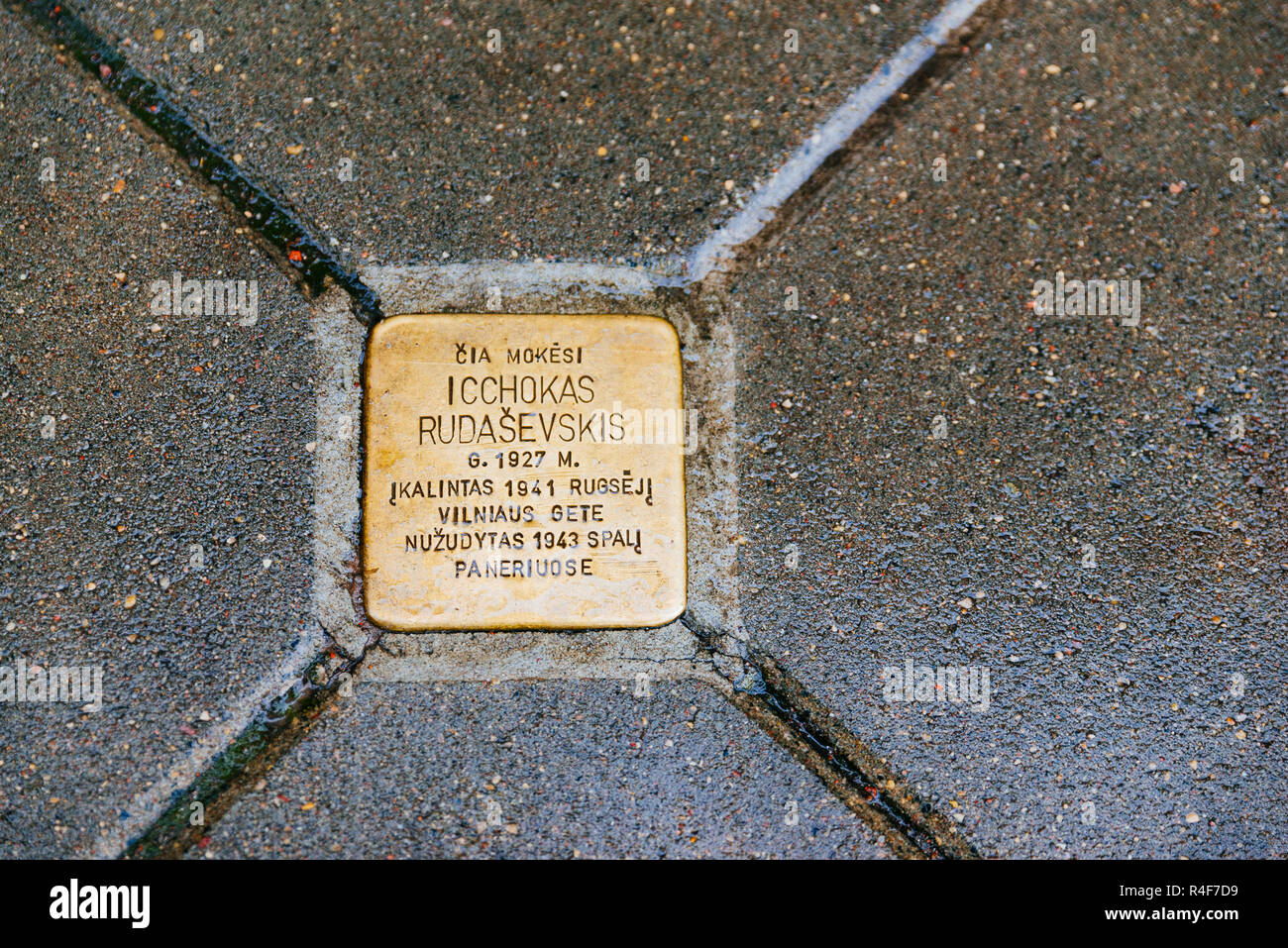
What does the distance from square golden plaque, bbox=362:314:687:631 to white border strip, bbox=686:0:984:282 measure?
361 millimetres

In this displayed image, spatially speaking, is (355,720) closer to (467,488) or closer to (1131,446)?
(467,488)

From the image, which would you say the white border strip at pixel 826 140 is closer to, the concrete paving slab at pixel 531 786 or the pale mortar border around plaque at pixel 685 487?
the pale mortar border around plaque at pixel 685 487

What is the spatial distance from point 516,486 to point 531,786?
66 cm

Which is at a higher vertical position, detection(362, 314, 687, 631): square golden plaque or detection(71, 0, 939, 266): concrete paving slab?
detection(71, 0, 939, 266): concrete paving slab

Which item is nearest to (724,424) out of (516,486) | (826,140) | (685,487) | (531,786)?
(685,487)

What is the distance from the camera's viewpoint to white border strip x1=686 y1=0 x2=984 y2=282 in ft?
5.80

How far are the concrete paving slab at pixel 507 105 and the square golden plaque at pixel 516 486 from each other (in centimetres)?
27

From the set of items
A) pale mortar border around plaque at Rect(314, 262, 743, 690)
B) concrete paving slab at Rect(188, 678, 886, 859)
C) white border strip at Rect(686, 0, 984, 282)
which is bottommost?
concrete paving slab at Rect(188, 678, 886, 859)

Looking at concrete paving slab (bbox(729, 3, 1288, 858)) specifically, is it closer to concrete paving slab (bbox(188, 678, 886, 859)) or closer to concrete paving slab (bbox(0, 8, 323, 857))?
concrete paving slab (bbox(188, 678, 886, 859))

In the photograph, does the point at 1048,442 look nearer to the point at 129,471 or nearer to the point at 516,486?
the point at 516,486

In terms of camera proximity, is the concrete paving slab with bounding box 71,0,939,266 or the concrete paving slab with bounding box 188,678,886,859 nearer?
the concrete paving slab with bounding box 188,678,886,859

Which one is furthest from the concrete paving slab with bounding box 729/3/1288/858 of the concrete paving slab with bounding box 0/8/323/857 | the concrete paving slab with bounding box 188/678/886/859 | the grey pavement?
the concrete paving slab with bounding box 0/8/323/857

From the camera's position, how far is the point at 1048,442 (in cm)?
174
